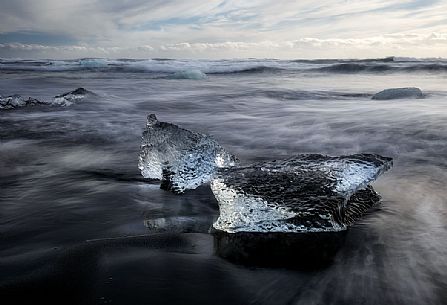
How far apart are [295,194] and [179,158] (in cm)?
110

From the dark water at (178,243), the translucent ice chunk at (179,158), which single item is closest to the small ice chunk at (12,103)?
the dark water at (178,243)

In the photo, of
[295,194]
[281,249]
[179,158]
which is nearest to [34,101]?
[179,158]

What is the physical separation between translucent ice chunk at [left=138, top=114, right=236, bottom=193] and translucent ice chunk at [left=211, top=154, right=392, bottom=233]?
19.6 inches

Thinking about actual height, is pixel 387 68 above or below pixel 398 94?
above

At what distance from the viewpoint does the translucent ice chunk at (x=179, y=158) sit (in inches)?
109

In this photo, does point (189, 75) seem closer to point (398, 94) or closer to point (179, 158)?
point (398, 94)

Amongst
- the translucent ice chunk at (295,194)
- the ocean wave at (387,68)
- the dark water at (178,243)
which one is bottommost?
the dark water at (178,243)

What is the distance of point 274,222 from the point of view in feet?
6.07

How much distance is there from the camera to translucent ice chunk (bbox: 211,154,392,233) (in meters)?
1.84

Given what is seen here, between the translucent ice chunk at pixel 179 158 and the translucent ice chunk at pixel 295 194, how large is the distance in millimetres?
497

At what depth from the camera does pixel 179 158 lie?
281 cm

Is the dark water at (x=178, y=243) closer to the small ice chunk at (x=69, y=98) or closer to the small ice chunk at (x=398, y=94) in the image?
the small ice chunk at (x=69, y=98)

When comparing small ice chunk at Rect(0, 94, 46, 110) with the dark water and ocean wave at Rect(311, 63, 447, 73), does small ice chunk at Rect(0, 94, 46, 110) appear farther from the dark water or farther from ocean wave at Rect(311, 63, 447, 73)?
ocean wave at Rect(311, 63, 447, 73)

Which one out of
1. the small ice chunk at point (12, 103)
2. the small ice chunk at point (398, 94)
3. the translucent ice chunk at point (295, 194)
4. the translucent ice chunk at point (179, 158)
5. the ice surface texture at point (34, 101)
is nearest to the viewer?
the translucent ice chunk at point (295, 194)
